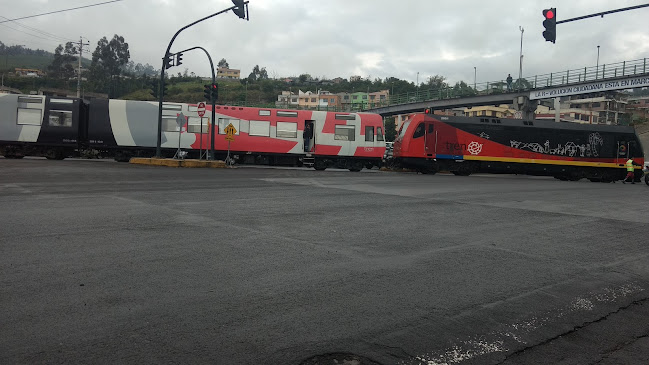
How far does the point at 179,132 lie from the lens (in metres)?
26.3

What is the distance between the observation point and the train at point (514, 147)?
27.5 metres

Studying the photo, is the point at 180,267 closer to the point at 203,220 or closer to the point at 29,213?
the point at 203,220

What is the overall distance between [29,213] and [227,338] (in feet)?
21.6

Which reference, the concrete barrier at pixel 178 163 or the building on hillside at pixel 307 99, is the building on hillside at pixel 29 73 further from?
the concrete barrier at pixel 178 163

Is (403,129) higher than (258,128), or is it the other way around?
(403,129)

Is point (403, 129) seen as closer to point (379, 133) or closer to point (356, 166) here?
point (379, 133)

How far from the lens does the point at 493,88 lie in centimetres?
5225

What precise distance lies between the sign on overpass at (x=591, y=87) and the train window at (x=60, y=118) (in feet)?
132

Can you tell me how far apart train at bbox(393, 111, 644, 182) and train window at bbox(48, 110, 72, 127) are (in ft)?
62.1

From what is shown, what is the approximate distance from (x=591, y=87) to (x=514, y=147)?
17.5 metres

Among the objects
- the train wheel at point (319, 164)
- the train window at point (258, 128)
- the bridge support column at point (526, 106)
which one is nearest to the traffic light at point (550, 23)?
the train wheel at point (319, 164)

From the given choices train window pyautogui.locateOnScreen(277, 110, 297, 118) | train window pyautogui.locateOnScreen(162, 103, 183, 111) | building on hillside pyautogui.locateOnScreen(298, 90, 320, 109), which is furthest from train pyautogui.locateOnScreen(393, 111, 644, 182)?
building on hillside pyautogui.locateOnScreen(298, 90, 320, 109)

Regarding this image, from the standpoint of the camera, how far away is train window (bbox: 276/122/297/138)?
28.0 metres

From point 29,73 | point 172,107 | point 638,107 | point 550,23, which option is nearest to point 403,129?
point 550,23
